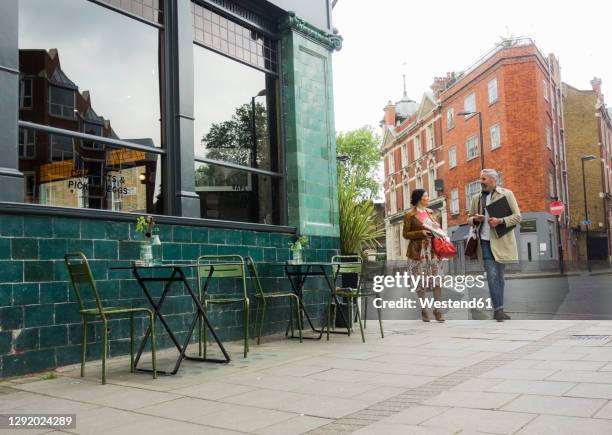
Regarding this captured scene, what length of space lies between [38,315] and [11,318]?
243 mm

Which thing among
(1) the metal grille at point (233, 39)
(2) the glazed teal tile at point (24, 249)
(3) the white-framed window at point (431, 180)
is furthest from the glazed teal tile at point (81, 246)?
(3) the white-framed window at point (431, 180)

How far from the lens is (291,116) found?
8.60m

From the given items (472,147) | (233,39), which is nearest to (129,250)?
(233,39)

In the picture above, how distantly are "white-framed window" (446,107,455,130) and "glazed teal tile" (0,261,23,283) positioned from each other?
3780 centimetres

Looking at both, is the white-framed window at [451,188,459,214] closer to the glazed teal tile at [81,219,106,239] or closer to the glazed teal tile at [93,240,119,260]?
the glazed teal tile at [93,240,119,260]

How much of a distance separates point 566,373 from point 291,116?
5.33 m

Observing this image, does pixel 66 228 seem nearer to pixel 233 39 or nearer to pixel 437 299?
pixel 233 39

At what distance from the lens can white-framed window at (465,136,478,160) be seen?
36.7 metres

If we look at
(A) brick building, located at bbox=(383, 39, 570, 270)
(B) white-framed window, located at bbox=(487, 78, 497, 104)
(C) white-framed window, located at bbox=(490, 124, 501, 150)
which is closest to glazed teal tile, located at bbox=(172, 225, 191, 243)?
(A) brick building, located at bbox=(383, 39, 570, 270)

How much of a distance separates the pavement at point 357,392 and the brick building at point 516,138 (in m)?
27.4

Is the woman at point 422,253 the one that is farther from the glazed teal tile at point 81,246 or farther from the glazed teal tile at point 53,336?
the glazed teal tile at point 53,336

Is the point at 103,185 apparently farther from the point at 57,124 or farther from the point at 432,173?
the point at 432,173

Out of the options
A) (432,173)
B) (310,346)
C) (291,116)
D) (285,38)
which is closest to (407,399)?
(310,346)

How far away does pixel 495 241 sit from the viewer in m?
8.34
